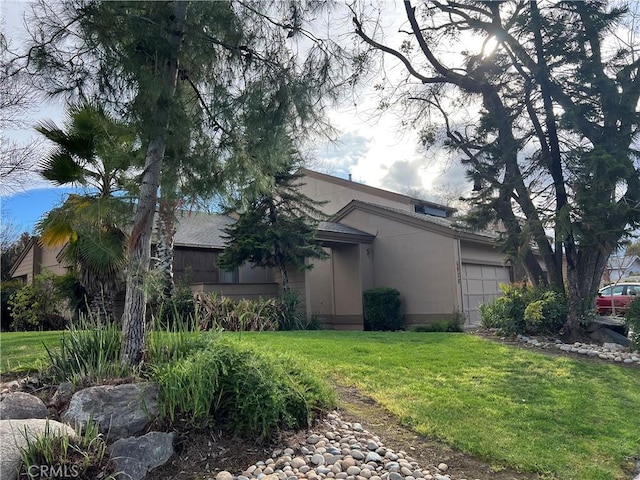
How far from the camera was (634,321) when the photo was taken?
9477 mm

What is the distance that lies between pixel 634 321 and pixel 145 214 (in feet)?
31.0

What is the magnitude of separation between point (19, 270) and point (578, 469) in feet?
69.8

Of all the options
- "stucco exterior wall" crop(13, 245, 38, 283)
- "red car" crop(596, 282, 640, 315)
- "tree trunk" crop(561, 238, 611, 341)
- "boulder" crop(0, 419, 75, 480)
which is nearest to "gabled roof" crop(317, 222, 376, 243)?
"tree trunk" crop(561, 238, 611, 341)

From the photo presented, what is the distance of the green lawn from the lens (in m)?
4.35

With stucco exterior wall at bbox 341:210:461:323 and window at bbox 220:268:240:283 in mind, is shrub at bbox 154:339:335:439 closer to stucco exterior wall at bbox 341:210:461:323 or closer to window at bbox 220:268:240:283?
stucco exterior wall at bbox 341:210:461:323

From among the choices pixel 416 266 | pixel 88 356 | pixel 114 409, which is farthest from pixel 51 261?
pixel 114 409

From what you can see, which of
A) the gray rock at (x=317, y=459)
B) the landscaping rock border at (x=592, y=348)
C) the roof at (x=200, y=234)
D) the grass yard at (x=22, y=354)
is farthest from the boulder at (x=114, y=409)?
the roof at (x=200, y=234)

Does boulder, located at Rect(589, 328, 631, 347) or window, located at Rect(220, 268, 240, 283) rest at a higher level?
window, located at Rect(220, 268, 240, 283)

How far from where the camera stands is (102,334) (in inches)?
195

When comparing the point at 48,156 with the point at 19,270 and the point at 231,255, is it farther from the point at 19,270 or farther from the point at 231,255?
the point at 19,270

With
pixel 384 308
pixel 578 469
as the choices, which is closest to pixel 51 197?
pixel 578 469

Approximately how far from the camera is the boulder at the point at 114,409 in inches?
155

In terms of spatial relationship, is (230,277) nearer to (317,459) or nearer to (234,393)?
(234,393)

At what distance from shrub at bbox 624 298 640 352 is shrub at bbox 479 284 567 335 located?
1503 millimetres
